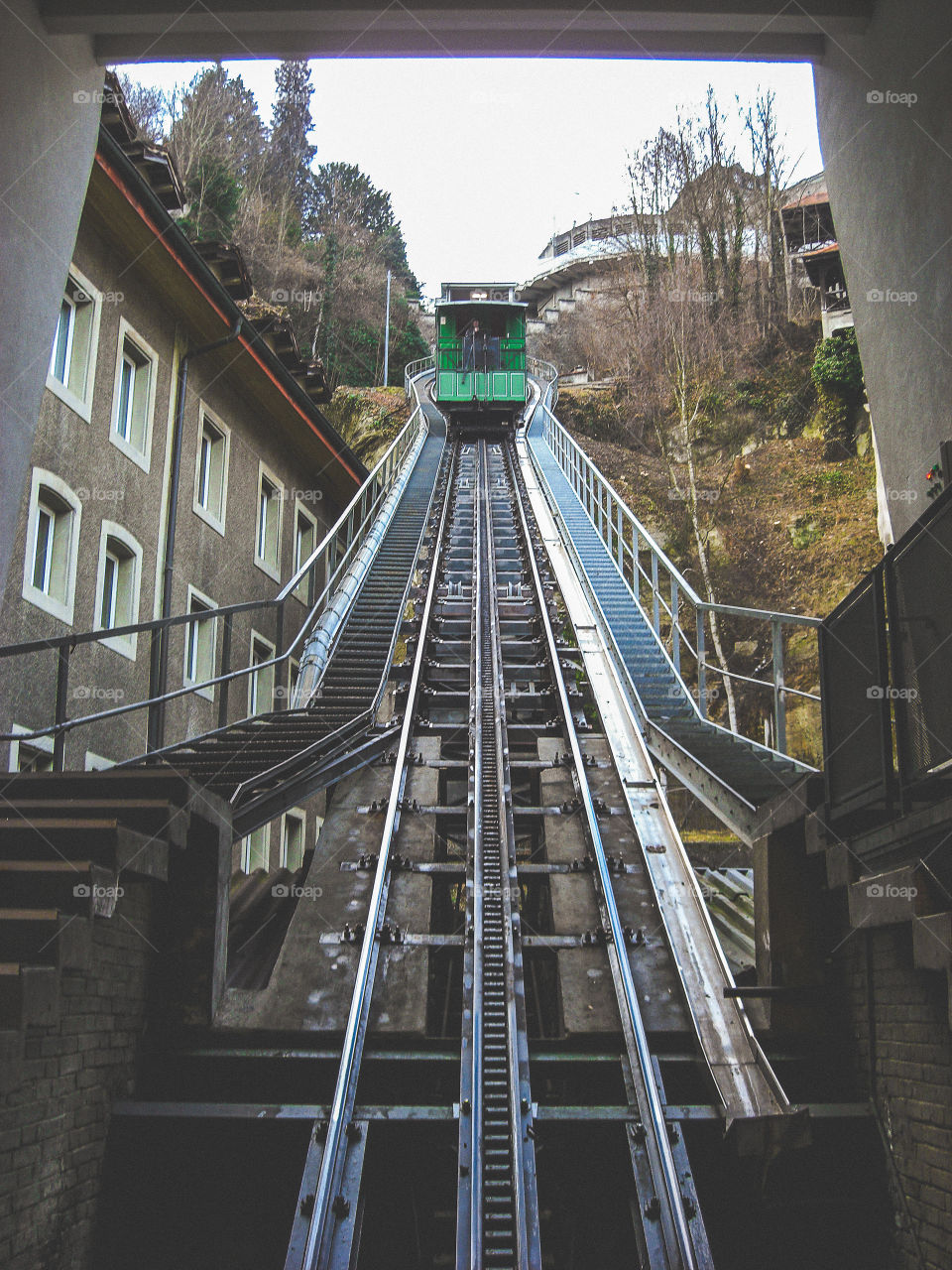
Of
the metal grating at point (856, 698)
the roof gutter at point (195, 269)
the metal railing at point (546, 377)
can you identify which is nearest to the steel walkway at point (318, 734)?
the metal grating at point (856, 698)

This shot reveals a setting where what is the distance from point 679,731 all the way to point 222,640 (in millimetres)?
9355

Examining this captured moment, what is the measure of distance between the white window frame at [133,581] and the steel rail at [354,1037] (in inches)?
192

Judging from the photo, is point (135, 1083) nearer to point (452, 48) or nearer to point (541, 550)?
point (452, 48)

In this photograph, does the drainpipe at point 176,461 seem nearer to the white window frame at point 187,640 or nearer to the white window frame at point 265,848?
the white window frame at point 187,640

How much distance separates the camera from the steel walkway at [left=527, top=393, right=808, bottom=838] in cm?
774

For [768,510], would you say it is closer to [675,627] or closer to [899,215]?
[675,627]

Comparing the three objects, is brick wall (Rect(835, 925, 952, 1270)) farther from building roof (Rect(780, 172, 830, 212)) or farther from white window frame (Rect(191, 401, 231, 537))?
building roof (Rect(780, 172, 830, 212))

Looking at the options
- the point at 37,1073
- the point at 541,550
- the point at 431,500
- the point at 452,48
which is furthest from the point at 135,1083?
the point at 431,500

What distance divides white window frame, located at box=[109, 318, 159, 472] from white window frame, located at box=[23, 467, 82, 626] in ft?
4.80

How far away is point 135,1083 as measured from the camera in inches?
221

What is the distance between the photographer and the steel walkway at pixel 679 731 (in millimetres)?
7738

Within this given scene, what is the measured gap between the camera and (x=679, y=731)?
9570mm

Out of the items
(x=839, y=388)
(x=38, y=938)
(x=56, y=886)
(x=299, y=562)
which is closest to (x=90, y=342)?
(x=299, y=562)

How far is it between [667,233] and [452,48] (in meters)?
32.1
